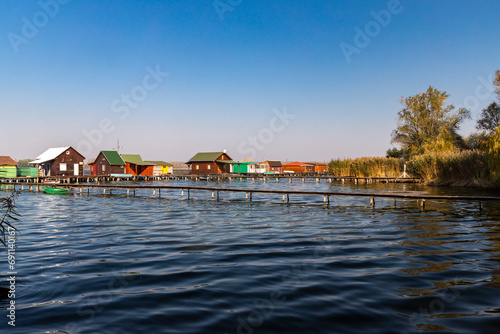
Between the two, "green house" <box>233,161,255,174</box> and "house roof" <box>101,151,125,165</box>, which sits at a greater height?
"house roof" <box>101,151,125,165</box>

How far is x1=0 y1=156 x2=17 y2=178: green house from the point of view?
182 feet

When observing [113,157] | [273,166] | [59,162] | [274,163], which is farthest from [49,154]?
[274,163]

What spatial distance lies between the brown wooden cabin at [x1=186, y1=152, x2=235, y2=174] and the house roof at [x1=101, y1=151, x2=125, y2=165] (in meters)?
13.7

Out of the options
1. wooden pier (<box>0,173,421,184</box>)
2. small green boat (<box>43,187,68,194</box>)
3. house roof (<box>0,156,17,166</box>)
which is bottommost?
small green boat (<box>43,187,68,194</box>)

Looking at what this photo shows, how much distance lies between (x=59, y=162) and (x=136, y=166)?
1502 centimetres

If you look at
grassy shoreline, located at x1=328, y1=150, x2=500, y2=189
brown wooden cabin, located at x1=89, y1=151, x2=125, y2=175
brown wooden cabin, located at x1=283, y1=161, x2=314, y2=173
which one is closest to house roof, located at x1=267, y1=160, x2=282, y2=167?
brown wooden cabin, located at x1=283, y1=161, x2=314, y2=173

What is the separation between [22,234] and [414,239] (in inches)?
582

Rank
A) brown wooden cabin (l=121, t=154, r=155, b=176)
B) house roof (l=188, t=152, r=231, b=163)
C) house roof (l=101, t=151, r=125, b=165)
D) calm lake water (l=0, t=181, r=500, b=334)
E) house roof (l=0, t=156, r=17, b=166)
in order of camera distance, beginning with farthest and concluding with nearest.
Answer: house roof (l=188, t=152, r=231, b=163)
brown wooden cabin (l=121, t=154, r=155, b=176)
house roof (l=101, t=151, r=125, b=165)
house roof (l=0, t=156, r=17, b=166)
calm lake water (l=0, t=181, r=500, b=334)

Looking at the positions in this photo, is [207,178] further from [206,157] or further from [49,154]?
[49,154]

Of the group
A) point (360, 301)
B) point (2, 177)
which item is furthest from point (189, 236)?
point (2, 177)

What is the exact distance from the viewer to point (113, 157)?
69.4 meters

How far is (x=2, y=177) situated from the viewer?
55.5 meters

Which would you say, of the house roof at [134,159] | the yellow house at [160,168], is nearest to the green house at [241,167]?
the yellow house at [160,168]

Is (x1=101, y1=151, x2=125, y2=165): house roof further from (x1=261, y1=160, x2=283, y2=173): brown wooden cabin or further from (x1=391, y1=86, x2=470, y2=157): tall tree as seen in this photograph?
(x1=391, y1=86, x2=470, y2=157): tall tree
